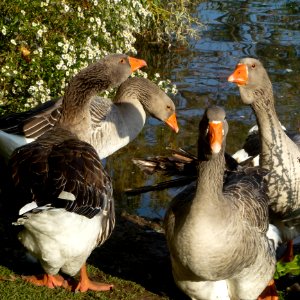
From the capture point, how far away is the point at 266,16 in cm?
1537

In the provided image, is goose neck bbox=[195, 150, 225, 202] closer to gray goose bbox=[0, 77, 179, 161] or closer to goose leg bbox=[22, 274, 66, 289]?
goose leg bbox=[22, 274, 66, 289]

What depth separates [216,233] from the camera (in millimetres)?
4512

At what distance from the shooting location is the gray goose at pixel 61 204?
4.57 m

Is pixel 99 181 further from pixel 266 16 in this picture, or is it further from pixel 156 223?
pixel 266 16

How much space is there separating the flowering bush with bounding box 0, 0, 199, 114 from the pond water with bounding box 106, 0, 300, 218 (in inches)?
50.7

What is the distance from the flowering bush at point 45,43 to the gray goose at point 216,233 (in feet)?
9.36

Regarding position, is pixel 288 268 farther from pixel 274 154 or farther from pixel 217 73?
pixel 217 73

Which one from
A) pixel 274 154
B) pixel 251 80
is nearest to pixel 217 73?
pixel 251 80

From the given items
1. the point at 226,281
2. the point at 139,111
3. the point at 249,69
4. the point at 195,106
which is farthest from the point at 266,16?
the point at 226,281

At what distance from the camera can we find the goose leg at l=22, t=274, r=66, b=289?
17.4ft

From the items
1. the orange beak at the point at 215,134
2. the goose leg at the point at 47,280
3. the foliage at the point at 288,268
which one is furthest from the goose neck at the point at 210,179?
the goose leg at the point at 47,280

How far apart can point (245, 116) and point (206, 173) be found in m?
5.05

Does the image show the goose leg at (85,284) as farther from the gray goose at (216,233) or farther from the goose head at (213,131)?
the goose head at (213,131)

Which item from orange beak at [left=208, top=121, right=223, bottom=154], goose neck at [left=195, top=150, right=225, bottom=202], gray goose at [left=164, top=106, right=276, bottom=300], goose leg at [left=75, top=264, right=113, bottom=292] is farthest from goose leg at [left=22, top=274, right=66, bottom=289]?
orange beak at [left=208, top=121, right=223, bottom=154]
